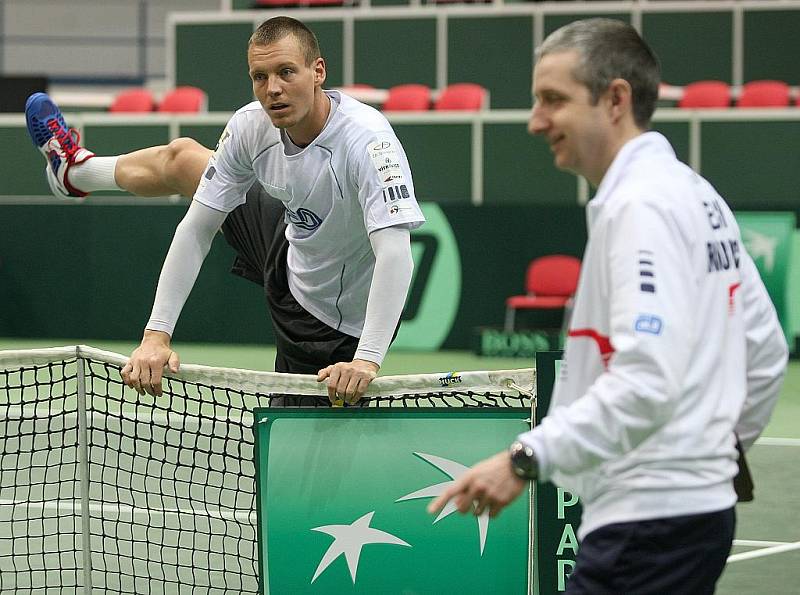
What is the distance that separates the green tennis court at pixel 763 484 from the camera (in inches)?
222

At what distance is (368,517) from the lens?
4227 mm

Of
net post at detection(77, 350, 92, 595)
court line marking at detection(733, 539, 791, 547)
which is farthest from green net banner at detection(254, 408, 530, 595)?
court line marking at detection(733, 539, 791, 547)

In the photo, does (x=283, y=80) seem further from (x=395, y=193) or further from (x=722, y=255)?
(x=722, y=255)

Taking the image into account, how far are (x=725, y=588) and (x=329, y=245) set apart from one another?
2.14 metres

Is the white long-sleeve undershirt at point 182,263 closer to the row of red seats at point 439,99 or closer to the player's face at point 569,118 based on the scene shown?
the player's face at point 569,118

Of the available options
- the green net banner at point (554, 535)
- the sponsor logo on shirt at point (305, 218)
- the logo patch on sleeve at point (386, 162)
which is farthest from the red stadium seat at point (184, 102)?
the green net banner at point (554, 535)

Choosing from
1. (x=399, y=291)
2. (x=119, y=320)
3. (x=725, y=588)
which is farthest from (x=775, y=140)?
(x=399, y=291)

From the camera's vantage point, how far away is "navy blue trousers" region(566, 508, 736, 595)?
2.55 metres

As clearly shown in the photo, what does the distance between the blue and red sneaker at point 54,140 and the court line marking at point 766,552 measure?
11.2 feet

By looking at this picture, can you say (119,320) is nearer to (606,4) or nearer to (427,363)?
(427,363)

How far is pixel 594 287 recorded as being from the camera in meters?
2.56

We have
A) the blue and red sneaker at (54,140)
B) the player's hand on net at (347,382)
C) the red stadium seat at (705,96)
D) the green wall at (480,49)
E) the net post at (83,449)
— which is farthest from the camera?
the green wall at (480,49)

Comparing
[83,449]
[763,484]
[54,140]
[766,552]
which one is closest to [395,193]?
[83,449]

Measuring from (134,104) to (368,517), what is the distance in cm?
1366
